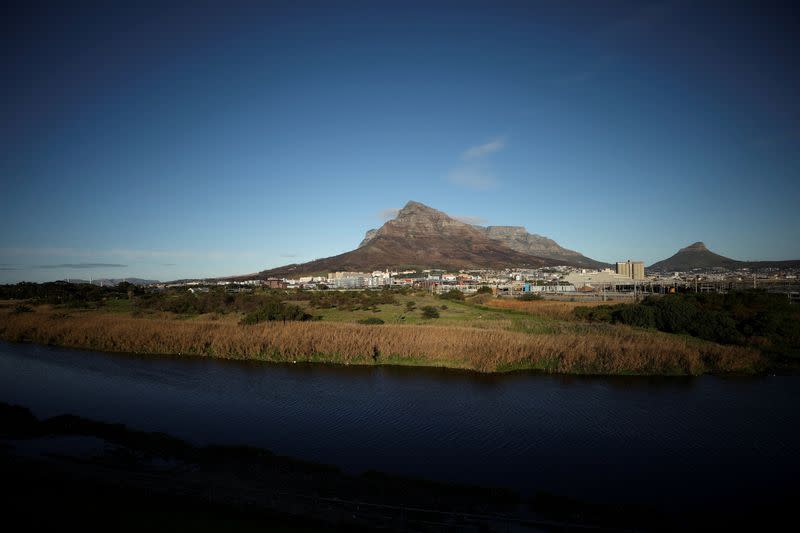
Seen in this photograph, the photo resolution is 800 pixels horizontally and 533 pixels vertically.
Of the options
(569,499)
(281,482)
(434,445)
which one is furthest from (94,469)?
(569,499)

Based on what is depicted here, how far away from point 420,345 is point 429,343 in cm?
64

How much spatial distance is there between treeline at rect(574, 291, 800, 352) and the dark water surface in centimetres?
728

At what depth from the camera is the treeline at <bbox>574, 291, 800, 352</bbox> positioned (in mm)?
30734

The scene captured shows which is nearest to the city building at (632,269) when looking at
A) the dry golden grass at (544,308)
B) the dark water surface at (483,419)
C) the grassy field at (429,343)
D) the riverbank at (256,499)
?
the dry golden grass at (544,308)

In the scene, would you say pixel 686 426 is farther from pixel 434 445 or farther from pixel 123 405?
pixel 123 405

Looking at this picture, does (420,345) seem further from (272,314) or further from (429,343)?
(272,314)

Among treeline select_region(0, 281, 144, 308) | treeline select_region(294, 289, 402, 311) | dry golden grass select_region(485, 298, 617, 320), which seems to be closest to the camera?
dry golden grass select_region(485, 298, 617, 320)

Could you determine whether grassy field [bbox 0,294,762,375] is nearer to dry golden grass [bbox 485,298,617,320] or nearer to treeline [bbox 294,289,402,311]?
dry golden grass [bbox 485,298,617,320]

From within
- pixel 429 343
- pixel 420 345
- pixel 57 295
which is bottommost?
pixel 420 345

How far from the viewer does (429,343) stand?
3027 cm

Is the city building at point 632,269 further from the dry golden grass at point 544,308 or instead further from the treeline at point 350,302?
the treeline at point 350,302

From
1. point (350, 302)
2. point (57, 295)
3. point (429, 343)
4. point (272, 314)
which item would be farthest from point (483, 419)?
point (57, 295)

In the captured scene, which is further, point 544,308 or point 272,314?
point 544,308

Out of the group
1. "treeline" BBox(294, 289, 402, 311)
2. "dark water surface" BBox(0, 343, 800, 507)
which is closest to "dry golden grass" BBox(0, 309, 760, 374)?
"dark water surface" BBox(0, 343, 800, 507)
